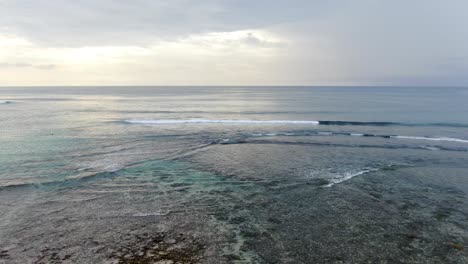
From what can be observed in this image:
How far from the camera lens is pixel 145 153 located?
20.3 meters

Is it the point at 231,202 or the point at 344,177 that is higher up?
the point at 344,177

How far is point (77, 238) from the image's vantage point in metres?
9.02

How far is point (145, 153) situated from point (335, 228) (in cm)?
1396

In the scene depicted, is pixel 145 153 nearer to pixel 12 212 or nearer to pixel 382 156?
pixel 12 212

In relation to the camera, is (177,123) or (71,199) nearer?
(71,199)

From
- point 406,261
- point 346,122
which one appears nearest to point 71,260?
point 406,261

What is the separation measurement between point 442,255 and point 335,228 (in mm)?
2861

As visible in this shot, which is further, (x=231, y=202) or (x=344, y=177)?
(x=344, y=177)

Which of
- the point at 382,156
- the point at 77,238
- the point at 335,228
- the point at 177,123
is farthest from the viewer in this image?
the point at 177,123

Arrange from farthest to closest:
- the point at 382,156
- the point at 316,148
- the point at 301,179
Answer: the point at 316,148 → the point at 382,156 → the point at 301,179

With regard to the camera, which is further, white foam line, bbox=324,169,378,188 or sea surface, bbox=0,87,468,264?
white foam line, bbox=324,169,378,188

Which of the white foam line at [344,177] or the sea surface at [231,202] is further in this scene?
the white foam line at [344,177]

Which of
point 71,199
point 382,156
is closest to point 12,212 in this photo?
point 71,199

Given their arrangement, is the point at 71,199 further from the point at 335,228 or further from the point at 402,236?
the point at 402,236
